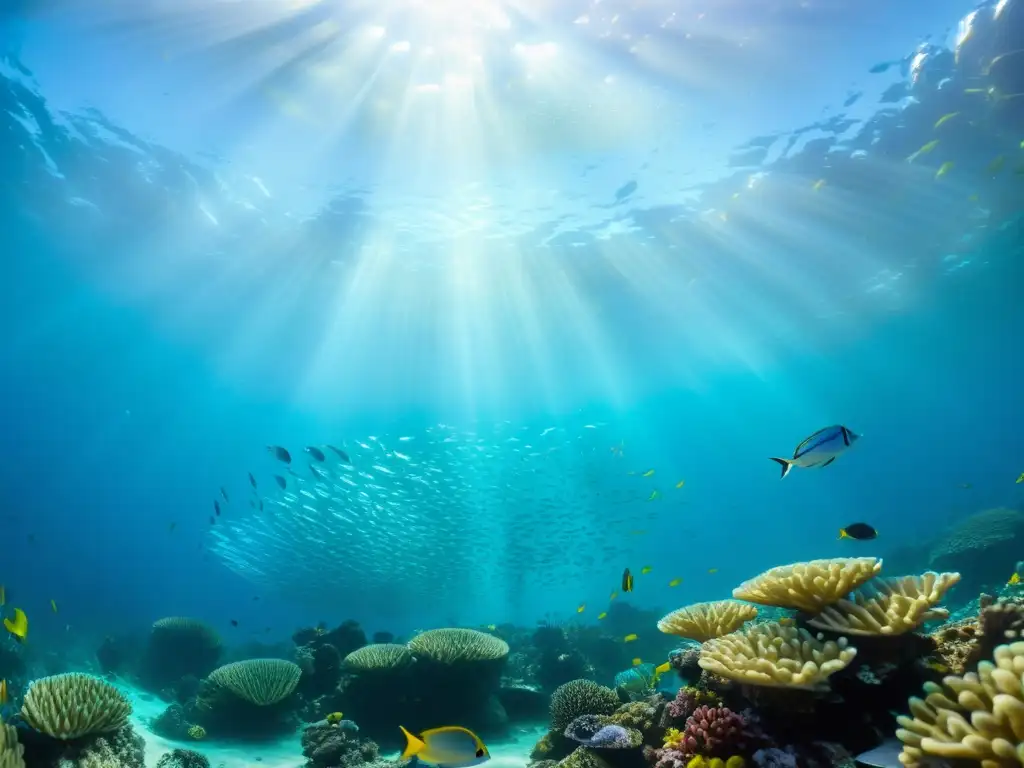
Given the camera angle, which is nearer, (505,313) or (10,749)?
(10,749)

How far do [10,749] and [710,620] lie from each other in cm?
640

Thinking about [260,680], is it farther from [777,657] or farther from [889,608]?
[889,608]

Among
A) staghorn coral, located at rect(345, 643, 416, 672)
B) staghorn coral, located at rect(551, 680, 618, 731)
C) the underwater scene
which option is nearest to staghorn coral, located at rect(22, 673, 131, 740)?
the underwater scene

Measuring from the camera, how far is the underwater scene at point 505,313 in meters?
4.55

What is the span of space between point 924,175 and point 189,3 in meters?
26.1

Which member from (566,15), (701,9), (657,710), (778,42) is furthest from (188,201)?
(657,710)

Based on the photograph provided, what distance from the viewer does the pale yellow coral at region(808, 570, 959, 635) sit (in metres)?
3.60

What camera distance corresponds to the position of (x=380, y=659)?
9.26 m

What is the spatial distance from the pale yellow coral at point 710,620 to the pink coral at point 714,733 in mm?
925

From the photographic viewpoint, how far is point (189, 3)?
15.0 metres

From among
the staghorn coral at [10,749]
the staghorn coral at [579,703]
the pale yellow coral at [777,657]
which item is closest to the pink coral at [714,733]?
the pale yellow coral at [777,657]

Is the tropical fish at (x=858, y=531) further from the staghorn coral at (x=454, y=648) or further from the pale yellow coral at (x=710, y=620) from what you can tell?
the staghorn coral at (x=454, y=648)

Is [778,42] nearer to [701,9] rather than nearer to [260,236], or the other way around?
[701,9]

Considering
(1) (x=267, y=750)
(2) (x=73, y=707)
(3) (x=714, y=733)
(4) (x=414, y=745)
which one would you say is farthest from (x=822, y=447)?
(1) (x=267, y=750)
